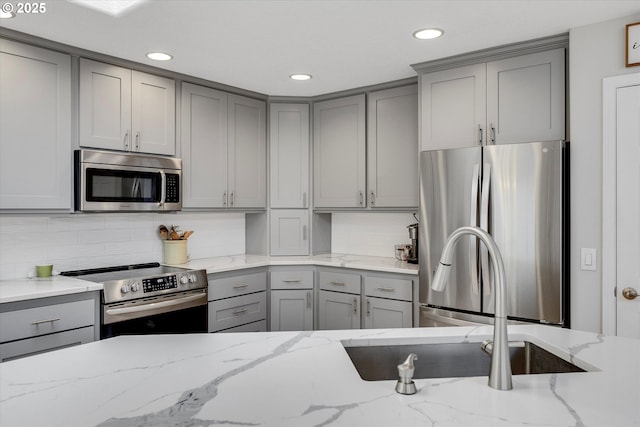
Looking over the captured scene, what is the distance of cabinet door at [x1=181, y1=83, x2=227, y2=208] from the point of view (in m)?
3.47

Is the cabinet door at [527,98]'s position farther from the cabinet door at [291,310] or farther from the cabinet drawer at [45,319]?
the cabinet drawer at [45,319]

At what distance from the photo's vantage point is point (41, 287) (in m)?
2.51

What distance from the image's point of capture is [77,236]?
314 cm

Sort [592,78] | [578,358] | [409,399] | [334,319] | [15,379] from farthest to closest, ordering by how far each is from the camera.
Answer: [334,319] → [592,78] → [578,358] → [15,379] → [409,399]

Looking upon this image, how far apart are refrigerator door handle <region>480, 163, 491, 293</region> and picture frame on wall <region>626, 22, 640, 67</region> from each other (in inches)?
33.7

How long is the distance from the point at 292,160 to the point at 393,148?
978 mm

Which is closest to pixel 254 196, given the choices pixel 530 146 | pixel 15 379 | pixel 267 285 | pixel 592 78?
pixel 267 285

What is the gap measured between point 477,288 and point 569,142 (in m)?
0.98

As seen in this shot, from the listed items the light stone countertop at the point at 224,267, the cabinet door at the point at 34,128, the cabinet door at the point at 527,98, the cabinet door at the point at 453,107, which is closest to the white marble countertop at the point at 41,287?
the light stone countertop at the point at 224,267

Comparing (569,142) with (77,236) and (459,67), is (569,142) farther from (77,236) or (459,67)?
(77,236)

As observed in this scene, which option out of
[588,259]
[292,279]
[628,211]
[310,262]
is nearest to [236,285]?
[292,279]

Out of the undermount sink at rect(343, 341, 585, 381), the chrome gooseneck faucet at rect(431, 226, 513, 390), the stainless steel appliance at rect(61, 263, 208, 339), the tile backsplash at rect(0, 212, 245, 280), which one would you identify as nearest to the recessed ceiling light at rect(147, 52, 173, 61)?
the tile backsplash at rect(0, 212, 245, 280)

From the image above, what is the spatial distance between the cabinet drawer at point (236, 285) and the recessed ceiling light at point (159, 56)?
1.56m

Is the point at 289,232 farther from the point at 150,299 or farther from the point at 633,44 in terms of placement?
the point at 633,44
